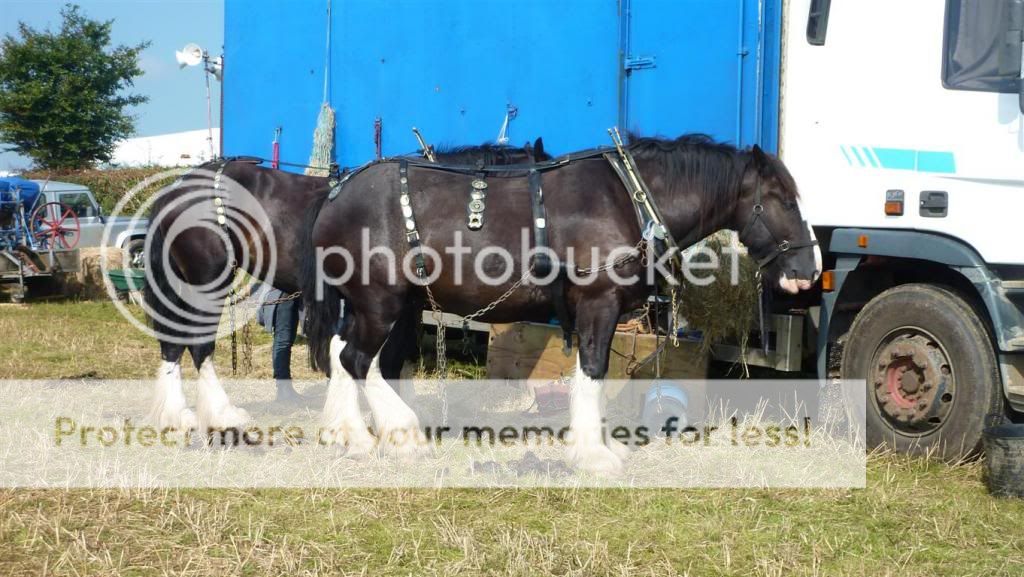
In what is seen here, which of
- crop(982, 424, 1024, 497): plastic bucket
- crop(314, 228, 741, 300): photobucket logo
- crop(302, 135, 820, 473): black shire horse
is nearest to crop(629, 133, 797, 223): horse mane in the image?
crop(302, 135, 820, 473): black shire horse

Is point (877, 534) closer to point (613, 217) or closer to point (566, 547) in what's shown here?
point (566, 547)

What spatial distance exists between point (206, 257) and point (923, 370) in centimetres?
422

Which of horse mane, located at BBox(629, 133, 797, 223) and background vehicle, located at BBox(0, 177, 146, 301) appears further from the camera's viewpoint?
background vehicle, located at BBox(0, 177, 146, 301)

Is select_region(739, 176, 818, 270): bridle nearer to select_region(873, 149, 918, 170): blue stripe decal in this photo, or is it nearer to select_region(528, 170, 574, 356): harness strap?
→ select_region(873, 149, 918, 170): blue stripe decal

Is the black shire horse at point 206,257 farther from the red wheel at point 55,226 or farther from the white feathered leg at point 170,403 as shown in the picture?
the red wheel at point 55,226

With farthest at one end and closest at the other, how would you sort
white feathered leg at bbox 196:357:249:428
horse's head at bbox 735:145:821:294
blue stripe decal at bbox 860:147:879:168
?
white feathered leg at bbox 196:357:249:428 < blue stripe decal at bbox 860:147:879:168 < horse's head at bbox 735:145:821:294

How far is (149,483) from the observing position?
4.71 m

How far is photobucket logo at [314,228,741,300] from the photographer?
16.4 ft

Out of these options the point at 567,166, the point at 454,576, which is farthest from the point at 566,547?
the point at 567,166

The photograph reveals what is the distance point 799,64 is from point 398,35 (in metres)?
4.09

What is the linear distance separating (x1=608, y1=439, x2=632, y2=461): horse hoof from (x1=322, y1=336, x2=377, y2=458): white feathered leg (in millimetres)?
1317

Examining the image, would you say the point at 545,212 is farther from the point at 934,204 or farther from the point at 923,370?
the point at 923,370

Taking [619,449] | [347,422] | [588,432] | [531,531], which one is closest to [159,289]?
[347,422]

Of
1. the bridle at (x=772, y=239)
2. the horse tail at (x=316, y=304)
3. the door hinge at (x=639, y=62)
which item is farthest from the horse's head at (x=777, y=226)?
the horse tail at (x=316, y=304)
